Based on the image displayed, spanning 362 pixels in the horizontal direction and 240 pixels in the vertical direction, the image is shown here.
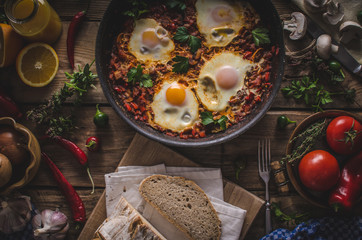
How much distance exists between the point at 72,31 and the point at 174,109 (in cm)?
163

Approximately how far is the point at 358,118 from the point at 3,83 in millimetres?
4397

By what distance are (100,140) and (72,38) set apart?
1328 millimetres

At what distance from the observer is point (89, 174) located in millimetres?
4266

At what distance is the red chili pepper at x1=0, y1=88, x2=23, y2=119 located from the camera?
13.7ft

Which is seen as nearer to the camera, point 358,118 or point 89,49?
point 358,118

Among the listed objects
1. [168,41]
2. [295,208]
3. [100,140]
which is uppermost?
[168,41]

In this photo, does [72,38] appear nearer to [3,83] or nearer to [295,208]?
[3,83]

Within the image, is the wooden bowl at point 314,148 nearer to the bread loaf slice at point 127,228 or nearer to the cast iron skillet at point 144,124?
the cast iron skillet at point 144,124

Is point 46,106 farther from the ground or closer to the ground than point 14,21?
closer to the ground

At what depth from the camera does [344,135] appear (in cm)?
380

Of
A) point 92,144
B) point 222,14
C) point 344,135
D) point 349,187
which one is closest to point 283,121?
point 344,135

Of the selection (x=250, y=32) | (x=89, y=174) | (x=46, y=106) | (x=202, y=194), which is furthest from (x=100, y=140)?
(x=250, y=32)

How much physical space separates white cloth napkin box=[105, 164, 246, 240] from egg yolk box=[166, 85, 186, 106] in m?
0.79

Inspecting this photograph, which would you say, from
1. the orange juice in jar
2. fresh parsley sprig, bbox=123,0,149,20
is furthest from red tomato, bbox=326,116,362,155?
the orange juice in jar
